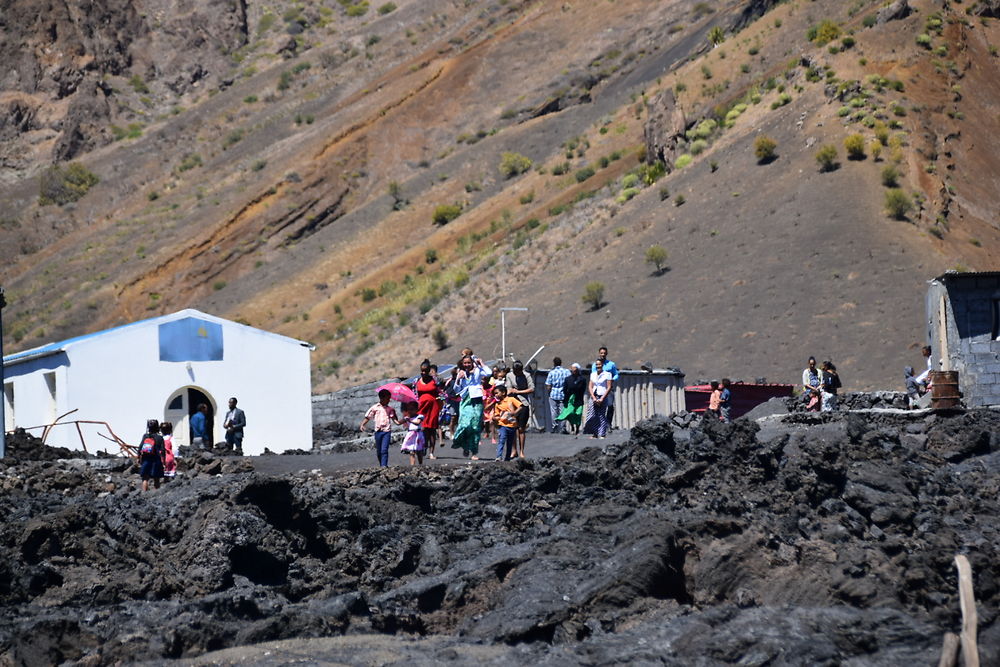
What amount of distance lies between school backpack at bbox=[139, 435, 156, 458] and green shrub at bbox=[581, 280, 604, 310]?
25.5 metres

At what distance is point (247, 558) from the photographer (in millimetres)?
15750

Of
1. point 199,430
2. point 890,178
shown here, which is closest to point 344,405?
point 199,430

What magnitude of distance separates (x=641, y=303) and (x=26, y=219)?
41.6m

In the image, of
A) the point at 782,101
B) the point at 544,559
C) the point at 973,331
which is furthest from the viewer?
the point at 782,101

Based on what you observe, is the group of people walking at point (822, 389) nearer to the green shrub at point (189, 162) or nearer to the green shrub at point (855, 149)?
the green shrub at point (855, 149)

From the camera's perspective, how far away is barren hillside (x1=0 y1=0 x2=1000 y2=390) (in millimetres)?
41562

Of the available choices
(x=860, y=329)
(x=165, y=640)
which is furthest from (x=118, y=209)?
(x=165, y=640)

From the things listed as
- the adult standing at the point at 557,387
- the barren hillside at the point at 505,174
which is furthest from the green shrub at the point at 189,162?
the adult standing at the point at 557,387

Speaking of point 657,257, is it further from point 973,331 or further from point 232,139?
point 232,139

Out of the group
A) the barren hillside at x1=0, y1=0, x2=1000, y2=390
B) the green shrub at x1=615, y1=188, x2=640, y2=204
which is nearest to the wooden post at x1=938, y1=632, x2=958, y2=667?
the barren hillside at x1=0, y1=0, x2=1000, y2=390

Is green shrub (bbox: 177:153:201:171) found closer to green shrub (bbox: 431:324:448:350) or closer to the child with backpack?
green shrub (bbox: 431:324:448:350)

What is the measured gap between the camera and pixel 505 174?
62375mm

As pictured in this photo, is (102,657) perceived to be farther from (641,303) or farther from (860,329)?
(641,303)

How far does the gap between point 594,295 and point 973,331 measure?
19.6 metres
